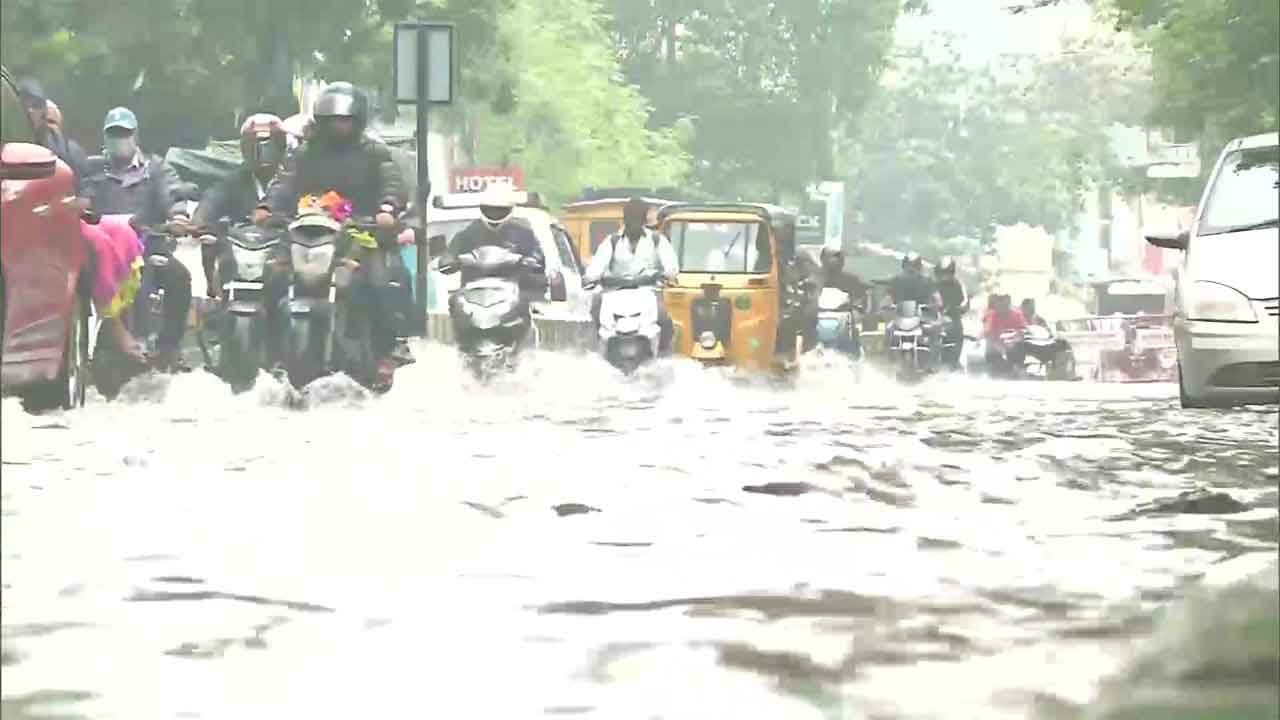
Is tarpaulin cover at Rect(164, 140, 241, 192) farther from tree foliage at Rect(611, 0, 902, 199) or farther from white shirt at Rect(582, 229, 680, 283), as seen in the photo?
white shirt at Rect(582, 229, 680, 283)

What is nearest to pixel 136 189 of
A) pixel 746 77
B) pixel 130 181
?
pixel 130 181

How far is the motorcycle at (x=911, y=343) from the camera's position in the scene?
3271 mm

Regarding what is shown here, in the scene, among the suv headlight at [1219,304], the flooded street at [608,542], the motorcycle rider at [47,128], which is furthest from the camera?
the suv headlight at [1219,304]

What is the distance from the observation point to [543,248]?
3.44 metres

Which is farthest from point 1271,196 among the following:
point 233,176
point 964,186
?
point 233,176

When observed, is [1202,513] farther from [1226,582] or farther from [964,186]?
[964,186]

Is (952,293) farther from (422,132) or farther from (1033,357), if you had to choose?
(422,132)

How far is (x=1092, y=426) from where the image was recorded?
342 centimetres

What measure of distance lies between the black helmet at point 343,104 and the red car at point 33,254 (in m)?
0.58

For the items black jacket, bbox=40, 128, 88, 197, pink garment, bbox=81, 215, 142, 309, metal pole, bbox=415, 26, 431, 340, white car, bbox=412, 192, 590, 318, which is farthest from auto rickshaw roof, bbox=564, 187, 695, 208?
black jacket, bbox=40, 128, 88, 197

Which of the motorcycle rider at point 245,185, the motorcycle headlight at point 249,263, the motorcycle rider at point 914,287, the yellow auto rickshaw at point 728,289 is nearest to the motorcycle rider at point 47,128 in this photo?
the motorcycle rider at point 245,185

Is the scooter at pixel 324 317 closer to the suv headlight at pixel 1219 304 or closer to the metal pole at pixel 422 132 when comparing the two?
the metal pole at pixel 422 132

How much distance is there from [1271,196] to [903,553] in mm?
682

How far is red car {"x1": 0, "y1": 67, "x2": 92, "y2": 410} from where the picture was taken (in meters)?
2.01
